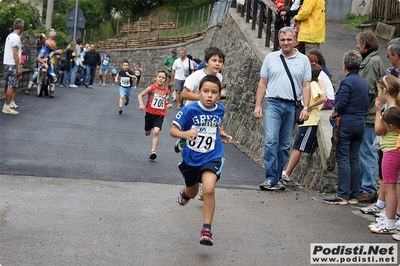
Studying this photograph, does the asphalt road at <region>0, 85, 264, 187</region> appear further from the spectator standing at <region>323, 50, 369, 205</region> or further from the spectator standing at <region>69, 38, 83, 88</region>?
the spectator standing at <region>69, 38, 83, 88</region>

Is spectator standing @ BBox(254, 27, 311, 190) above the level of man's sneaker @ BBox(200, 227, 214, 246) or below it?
above

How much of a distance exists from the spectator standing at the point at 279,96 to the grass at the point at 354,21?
1291 cm

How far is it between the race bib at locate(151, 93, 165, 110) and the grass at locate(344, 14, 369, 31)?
11120 millimetres

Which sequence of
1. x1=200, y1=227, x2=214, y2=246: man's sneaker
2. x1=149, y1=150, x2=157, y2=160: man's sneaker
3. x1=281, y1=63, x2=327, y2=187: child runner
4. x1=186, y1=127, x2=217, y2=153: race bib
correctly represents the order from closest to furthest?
x1=200, y1=227, x2=214, y2=246: man's sneaker, x1=186, y1=127, x2=217, y2=153: race bib, x1=281, y1=63, x2=327, y2=187: child runner, x1=149, y1=150, x2=157, y2=160: man's sneaker

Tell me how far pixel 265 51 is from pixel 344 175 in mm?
7834

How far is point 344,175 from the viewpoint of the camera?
949cm

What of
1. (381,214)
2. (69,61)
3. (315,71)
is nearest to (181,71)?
(69,61)

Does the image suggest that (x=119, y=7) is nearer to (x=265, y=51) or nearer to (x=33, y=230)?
(x=265, y=51)

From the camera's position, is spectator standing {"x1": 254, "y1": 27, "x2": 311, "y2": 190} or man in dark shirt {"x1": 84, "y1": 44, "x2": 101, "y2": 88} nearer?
spectator standing {"x1": 254, "y1": 27, "x2": 311, "y2": 190}

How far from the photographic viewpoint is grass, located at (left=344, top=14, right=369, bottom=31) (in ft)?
75.7

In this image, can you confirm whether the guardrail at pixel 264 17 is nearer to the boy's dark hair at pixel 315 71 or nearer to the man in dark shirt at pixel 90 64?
the boy's dark hair at pixel 315 71

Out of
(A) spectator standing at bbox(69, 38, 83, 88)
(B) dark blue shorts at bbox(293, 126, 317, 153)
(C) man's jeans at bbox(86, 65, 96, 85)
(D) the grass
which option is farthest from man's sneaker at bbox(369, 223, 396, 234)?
(C) man's jeans at bbox(86, 65, 96, 85)

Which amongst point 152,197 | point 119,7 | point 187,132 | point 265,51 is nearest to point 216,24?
point 265,51

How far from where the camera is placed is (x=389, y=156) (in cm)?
787
